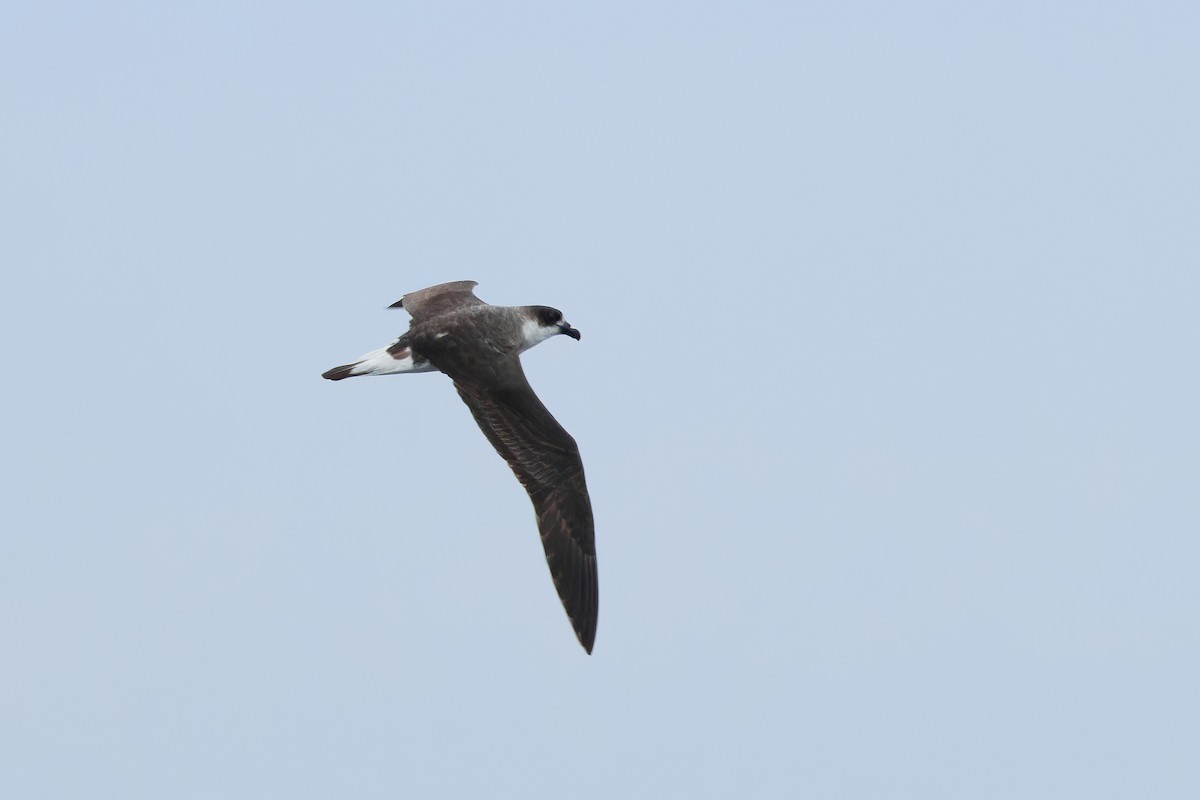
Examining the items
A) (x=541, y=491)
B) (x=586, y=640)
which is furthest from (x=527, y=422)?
(x=586, y=640)

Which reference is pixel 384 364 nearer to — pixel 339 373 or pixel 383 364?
pixel 383 364

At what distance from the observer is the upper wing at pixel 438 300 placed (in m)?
23.7

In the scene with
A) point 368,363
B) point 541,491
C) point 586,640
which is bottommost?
point 586,640

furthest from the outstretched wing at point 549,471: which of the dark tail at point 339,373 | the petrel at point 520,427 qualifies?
the dark tail at point 339,373

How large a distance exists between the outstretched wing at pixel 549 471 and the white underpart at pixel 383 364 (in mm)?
659

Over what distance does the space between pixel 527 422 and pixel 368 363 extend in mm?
2241

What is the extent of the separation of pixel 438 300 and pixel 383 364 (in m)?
2.72

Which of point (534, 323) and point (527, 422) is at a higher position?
point (534, 323)

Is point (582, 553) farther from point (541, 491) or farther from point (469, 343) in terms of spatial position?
point (469, 343)

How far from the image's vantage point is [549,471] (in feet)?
72.0

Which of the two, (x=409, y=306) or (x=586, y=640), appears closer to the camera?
(x=586, y=640)

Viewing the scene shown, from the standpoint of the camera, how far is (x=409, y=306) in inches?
969

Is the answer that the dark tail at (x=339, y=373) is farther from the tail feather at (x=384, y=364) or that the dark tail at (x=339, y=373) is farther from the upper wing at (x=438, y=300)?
the upper wing at (x=438, y=300)

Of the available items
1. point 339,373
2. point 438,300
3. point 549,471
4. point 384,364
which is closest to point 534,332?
point 438,300
